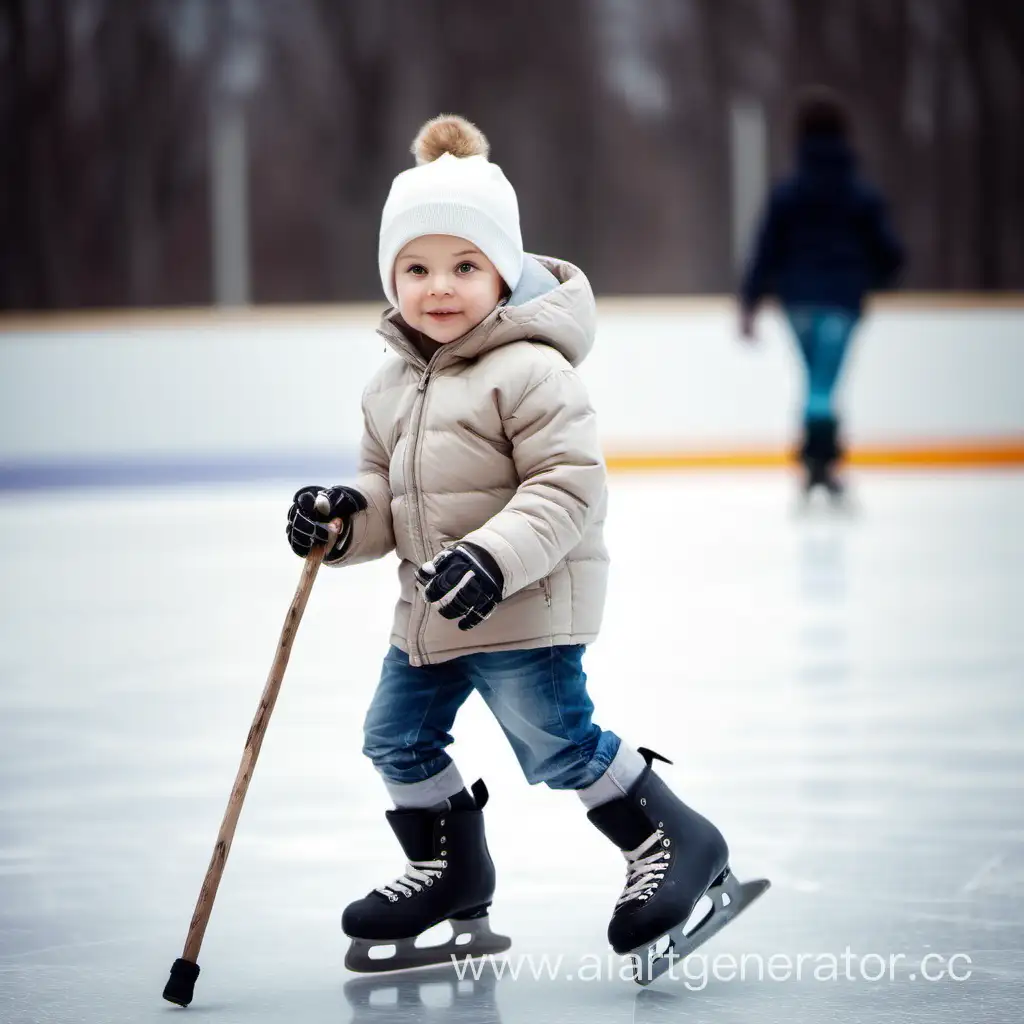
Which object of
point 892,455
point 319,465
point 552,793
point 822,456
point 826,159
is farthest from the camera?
point 892,455

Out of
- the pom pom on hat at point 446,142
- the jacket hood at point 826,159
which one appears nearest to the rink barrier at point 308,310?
the jacket hood at point 826,159

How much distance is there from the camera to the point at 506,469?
6.08ft

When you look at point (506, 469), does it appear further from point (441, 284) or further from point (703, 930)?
point (703, 930)

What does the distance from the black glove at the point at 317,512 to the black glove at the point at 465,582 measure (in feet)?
0.61

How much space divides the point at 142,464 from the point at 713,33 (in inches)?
122

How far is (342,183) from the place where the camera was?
27.3ft

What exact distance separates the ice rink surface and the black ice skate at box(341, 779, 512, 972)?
1.8 inches

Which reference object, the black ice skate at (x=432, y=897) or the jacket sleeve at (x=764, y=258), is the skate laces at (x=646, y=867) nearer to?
the black ice skate at (x=432, y=897)

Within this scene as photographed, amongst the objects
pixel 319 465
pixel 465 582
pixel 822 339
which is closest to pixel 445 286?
pixel 465 582

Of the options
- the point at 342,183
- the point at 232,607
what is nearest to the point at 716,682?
the point at 232,607

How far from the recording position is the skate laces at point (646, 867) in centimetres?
188

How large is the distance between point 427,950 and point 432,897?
5 cm

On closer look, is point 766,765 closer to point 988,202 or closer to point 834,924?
point 834,924

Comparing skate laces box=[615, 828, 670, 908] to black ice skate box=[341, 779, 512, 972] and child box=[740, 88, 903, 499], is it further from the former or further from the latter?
child box=[740, 88, 903, 499]
